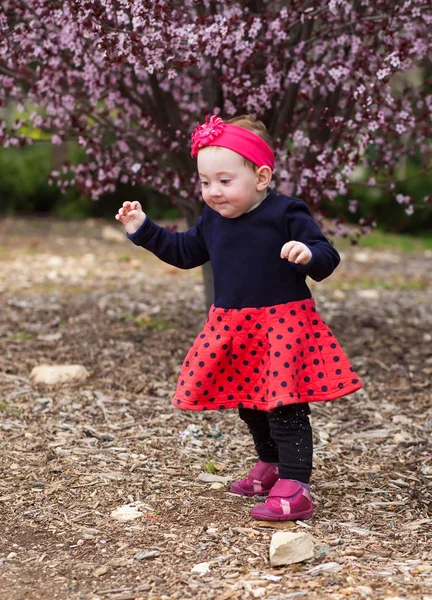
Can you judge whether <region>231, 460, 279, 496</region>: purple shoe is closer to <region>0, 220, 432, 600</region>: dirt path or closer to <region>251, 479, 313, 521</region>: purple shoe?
<region>0, 220, 432, 600</region>: dirt path

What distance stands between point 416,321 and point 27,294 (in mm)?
3293

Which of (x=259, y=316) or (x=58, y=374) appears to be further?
(x=58, y=374)

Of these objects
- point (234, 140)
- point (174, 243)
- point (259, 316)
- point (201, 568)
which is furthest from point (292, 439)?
point (234, 140)

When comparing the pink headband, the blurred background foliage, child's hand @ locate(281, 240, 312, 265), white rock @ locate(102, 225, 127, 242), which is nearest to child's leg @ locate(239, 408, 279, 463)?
child's hand @ locate(281, 240, 312, 265)

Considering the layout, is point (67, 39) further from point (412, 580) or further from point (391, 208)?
point (391, 208)

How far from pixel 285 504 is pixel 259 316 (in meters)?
0.69

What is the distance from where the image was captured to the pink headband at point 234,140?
3.01 m

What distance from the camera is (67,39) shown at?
443cm

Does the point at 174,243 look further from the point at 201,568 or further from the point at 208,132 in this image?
the point at 201,568

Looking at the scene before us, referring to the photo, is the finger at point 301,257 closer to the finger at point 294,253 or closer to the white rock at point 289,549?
the finger at point 294,253

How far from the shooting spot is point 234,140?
302 cm

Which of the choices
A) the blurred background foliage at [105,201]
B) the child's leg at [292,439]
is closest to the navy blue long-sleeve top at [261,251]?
the child's leg at [292,439]

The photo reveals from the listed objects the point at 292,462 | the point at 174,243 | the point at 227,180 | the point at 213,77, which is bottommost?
the point at 292,462

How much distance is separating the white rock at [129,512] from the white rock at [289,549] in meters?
0.65
